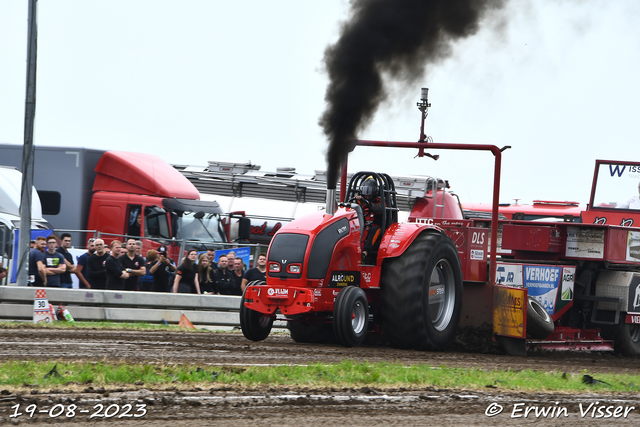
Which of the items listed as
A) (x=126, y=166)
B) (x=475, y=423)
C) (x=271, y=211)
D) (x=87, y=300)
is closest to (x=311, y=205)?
(x=271, y=211)

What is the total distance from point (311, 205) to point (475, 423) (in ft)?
66.0

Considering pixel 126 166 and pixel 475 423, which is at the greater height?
pixel 126 166

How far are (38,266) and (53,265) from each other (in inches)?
10.6

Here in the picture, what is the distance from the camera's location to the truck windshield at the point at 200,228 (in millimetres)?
19328

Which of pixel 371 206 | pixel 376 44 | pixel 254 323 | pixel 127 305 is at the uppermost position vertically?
pixel 376 44

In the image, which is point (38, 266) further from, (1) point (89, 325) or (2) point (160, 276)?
(1) point (89, 325)

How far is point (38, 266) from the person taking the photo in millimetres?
13141

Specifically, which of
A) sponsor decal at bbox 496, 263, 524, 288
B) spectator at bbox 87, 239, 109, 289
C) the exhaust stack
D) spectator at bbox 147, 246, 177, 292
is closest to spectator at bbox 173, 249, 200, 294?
spectator at bbox 147, 246, 177, 292

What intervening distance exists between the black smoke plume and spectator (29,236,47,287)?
18.4ft

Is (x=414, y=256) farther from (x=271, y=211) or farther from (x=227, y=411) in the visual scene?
(x=271, y=211)

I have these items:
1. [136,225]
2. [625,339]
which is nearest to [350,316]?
[625,339]

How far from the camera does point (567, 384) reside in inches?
272

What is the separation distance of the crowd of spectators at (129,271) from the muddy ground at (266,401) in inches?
193

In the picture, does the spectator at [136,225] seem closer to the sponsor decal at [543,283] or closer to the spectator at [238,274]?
the spectator at [238,274]
